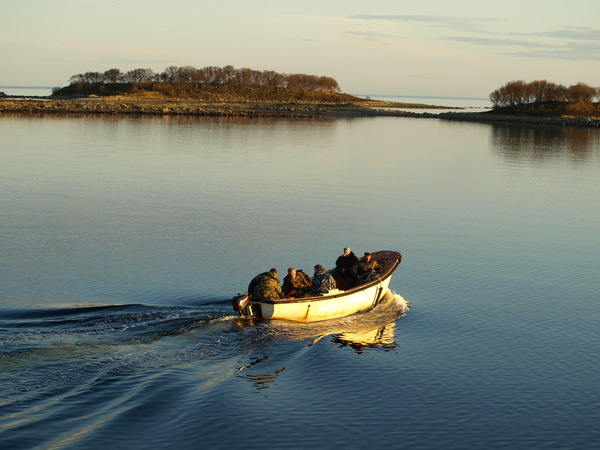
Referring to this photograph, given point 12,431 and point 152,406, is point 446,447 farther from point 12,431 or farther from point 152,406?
point 12,431

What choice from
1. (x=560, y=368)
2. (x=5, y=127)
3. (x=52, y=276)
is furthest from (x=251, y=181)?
(x=5, y=127)

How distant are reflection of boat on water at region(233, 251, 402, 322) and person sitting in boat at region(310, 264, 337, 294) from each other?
0.70 ft

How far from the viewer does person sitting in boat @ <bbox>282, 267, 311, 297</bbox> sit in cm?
2469

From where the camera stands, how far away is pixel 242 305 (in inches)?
906

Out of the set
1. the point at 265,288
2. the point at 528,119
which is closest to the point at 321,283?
the point at 265,288

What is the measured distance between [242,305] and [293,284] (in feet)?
7.93

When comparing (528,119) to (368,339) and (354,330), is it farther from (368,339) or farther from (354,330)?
(368,339)

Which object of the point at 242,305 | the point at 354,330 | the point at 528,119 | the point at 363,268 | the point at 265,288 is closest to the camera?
the point at 242,305

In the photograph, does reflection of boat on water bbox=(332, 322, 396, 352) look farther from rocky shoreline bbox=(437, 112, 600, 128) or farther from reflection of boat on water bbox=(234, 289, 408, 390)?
rocky shoreline bbox=(437, 112, 600, 128)

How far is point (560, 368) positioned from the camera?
70.6 feet

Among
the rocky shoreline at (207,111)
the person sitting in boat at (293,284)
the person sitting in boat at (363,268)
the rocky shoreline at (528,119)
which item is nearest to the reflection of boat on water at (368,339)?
the person sitting in boat at (293,284)

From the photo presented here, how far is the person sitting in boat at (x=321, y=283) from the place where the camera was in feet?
80.4

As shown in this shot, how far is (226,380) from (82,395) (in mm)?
3760

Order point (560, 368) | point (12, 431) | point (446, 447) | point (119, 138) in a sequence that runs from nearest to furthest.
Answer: point (12, 431), point (446, 447), point (560, 368), point (119, 138)
